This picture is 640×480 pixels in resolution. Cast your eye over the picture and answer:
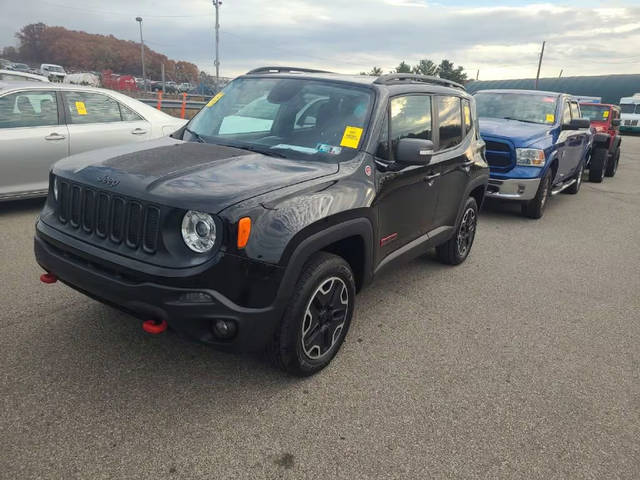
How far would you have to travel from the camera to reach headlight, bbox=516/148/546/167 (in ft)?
24.4

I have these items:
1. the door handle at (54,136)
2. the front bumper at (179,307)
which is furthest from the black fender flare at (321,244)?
the door handle at (54,136)

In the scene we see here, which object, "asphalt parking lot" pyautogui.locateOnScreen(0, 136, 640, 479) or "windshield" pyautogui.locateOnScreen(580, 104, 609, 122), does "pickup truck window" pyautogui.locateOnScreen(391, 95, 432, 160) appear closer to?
"asphalt parking lot" pyautogui.locateOnScreen(0, 136, 640, 479)

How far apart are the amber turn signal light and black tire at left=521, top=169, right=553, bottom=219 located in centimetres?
642

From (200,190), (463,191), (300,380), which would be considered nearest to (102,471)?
(300,380)

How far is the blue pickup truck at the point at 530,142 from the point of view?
7469 millimetres

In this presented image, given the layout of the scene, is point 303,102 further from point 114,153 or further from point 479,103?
point 479,103

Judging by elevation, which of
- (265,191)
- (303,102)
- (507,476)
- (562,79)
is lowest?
(507,476)

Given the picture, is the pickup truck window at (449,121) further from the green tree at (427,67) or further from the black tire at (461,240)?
the green tree at (427,67)

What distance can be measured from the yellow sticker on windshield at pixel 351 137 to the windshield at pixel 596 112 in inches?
512

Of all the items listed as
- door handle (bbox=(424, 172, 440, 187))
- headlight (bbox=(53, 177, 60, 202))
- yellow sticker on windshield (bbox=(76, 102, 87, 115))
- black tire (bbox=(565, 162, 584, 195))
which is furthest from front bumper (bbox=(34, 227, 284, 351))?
black tire (bbox=(565, 162, 584, 195))

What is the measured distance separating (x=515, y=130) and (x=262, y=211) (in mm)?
6511

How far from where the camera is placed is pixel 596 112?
14.1 meters

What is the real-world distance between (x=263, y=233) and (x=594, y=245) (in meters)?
5.77

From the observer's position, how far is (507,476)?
2.40 metres
